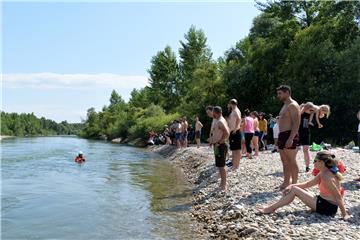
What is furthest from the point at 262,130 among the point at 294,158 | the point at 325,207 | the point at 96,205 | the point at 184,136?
the point at 325,207

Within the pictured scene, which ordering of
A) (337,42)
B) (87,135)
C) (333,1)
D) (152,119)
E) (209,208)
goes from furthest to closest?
(87,135), (152,119), (333,1), (337,42), (209,208)

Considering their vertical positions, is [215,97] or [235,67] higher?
[235,67]

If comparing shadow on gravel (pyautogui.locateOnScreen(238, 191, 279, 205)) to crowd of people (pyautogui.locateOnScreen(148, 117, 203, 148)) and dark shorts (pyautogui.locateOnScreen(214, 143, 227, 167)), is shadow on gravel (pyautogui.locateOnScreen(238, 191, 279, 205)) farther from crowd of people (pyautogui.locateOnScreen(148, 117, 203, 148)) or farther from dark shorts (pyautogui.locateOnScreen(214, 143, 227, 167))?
crowd of people (pyautogui.locateOnScreen(148, 117, 203, 148))

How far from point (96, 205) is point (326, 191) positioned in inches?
268

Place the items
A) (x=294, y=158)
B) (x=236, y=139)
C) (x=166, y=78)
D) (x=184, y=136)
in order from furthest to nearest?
1. (x=166, y=78)
2. (x=184, y=136)
3. (x=236, y=139)
4. (x=294, y=158)

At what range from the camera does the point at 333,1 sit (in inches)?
1238

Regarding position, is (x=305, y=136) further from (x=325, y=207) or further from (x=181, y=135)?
(x=181, y=135)

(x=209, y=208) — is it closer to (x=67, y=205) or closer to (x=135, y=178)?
(x=67, y=205)

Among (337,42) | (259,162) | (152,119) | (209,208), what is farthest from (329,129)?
(152,119)

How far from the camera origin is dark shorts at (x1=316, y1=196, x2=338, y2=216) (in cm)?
780

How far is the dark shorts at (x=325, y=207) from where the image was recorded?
780cm

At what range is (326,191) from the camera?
7.72 m

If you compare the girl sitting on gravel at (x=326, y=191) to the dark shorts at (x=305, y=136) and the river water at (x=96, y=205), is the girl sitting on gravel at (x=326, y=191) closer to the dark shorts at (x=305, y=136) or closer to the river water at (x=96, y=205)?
the river water at (x=96, y=205)

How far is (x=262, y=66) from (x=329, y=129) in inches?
373
